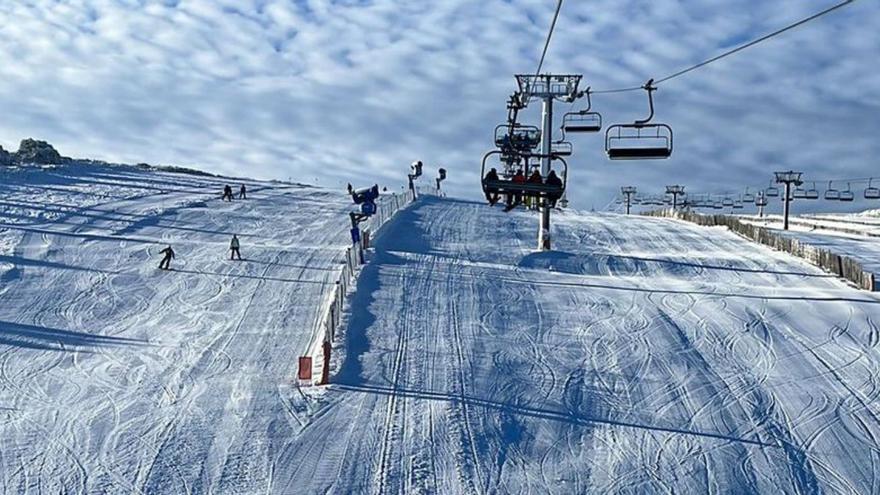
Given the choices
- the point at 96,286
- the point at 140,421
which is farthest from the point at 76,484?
the point at 96,286

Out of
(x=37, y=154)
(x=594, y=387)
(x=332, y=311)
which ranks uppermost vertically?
(x=37, y=154)

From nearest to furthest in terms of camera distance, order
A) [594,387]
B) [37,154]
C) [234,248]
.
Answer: [594,387], [234,248], [37,154]

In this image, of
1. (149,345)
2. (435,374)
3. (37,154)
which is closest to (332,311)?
(435,374)

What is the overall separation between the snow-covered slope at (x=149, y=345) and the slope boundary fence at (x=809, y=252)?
53.8 ft

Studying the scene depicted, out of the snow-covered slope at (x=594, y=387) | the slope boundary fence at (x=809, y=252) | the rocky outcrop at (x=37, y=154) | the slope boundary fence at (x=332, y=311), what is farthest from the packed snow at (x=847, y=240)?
the rocky outcrop at (x=37, y=154)

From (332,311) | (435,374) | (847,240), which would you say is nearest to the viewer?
(435,374)

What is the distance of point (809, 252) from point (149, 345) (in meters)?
24.2

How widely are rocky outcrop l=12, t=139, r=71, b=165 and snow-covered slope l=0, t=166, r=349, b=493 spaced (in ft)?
96.7

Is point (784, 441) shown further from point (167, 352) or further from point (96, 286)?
point (96, 286)

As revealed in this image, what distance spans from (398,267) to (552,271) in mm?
5577

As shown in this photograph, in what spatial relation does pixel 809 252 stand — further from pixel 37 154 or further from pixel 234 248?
pixel 37 154

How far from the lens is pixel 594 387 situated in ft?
61.8

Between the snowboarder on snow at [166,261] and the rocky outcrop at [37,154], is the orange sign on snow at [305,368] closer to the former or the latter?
the snowboarder on snow at [166,261]

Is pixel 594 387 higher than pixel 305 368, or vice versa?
pixel 305 368
